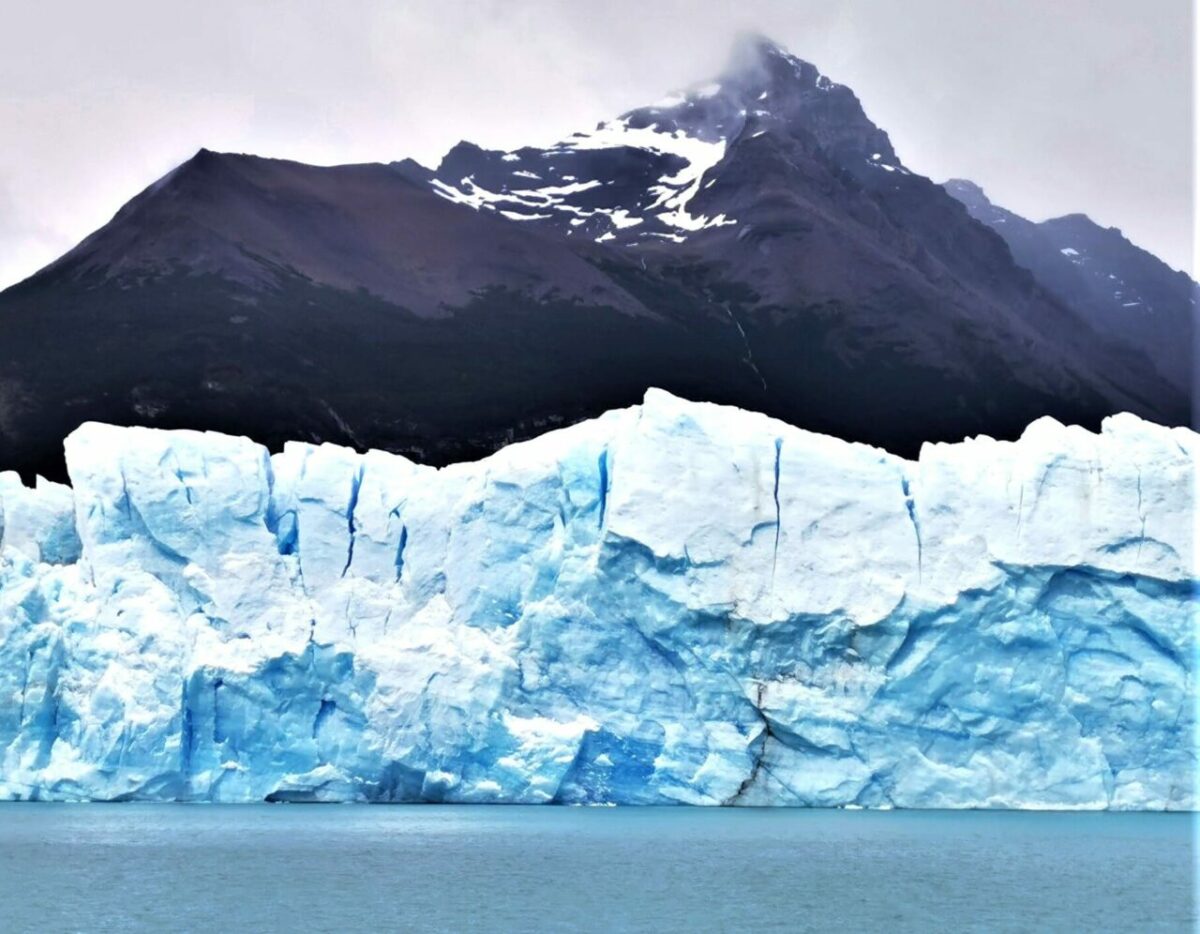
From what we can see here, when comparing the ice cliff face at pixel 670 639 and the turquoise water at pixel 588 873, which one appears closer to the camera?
the turquoise water at pixel 588 873

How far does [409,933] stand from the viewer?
14.6m

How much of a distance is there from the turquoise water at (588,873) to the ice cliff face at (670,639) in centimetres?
78

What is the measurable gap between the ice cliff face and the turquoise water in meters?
0.78

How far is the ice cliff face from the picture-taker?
2369 cm

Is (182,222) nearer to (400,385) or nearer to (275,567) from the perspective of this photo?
(400,385)

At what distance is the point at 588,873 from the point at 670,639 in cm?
581

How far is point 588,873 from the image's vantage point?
1841 cm

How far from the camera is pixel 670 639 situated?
23.8m

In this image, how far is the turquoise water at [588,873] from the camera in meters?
15.6

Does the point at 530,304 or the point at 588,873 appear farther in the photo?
the point at 530,304

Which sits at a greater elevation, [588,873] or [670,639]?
[670,639]

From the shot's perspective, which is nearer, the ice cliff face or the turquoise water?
the turquoise water

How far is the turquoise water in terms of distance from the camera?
15.6 metres

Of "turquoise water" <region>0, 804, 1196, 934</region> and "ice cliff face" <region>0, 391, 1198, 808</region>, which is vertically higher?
"ice cliff face" <region>0, 391, 1198, 808</region>
